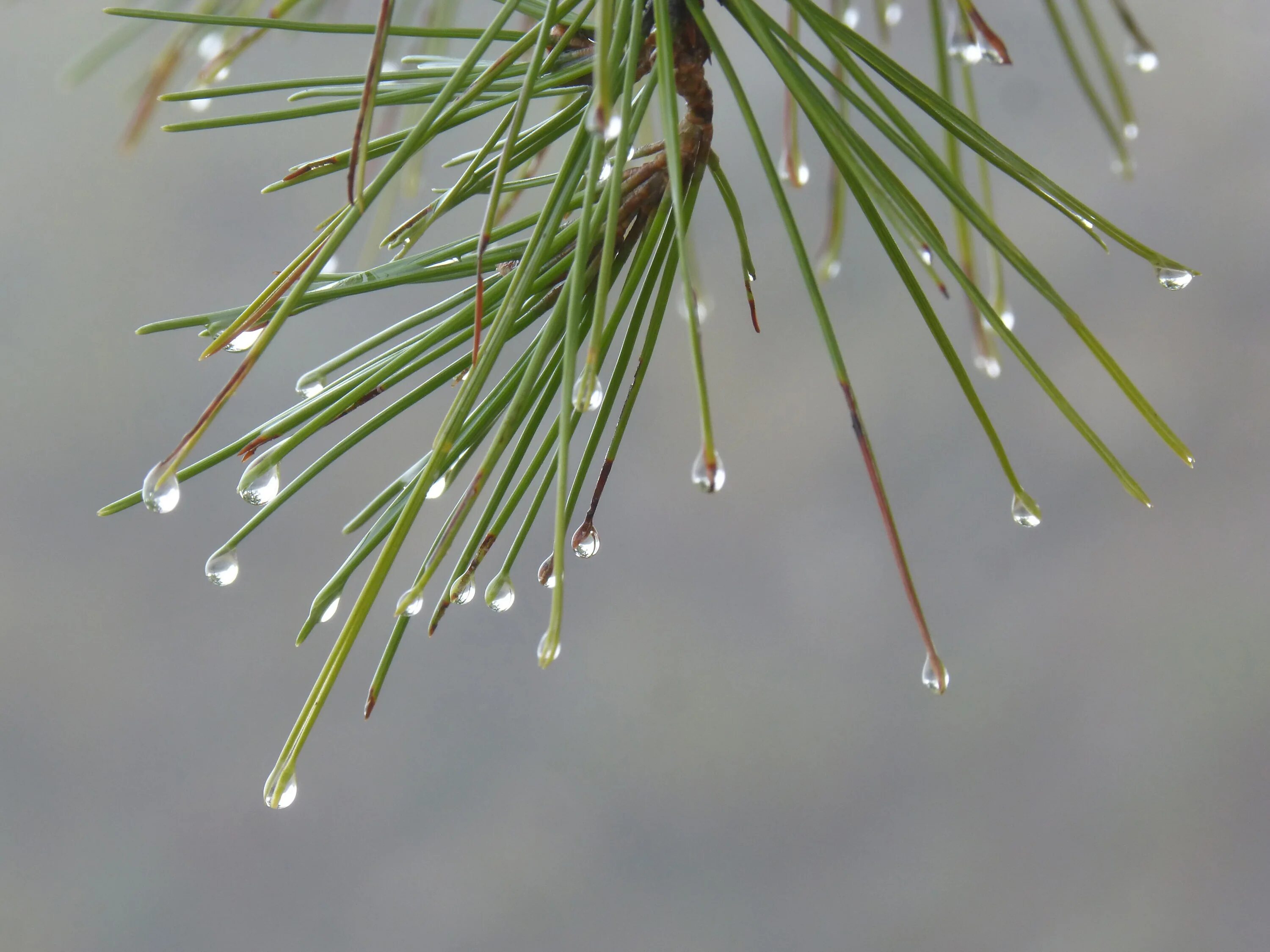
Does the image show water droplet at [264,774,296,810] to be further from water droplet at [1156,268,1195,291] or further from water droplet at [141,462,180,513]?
water droplet at [1156,268,1195,291]

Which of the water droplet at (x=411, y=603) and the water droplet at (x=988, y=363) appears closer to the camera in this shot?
the water droplet at (x=411, y=603)

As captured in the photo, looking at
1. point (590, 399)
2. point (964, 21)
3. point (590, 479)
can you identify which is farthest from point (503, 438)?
point (590, 479)

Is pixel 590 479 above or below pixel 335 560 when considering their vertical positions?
below

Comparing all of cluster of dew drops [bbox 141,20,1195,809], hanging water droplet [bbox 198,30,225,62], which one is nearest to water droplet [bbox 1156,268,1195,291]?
cluster of dew drops [bbox 141,20,1195,809]

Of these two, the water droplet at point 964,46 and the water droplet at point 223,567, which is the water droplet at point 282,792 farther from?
the water droplet at point 964,46

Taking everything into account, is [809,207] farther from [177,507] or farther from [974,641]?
[177,507]

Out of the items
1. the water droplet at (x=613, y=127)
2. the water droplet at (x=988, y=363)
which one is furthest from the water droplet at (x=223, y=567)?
the water droplet at (x=988, y=363)
